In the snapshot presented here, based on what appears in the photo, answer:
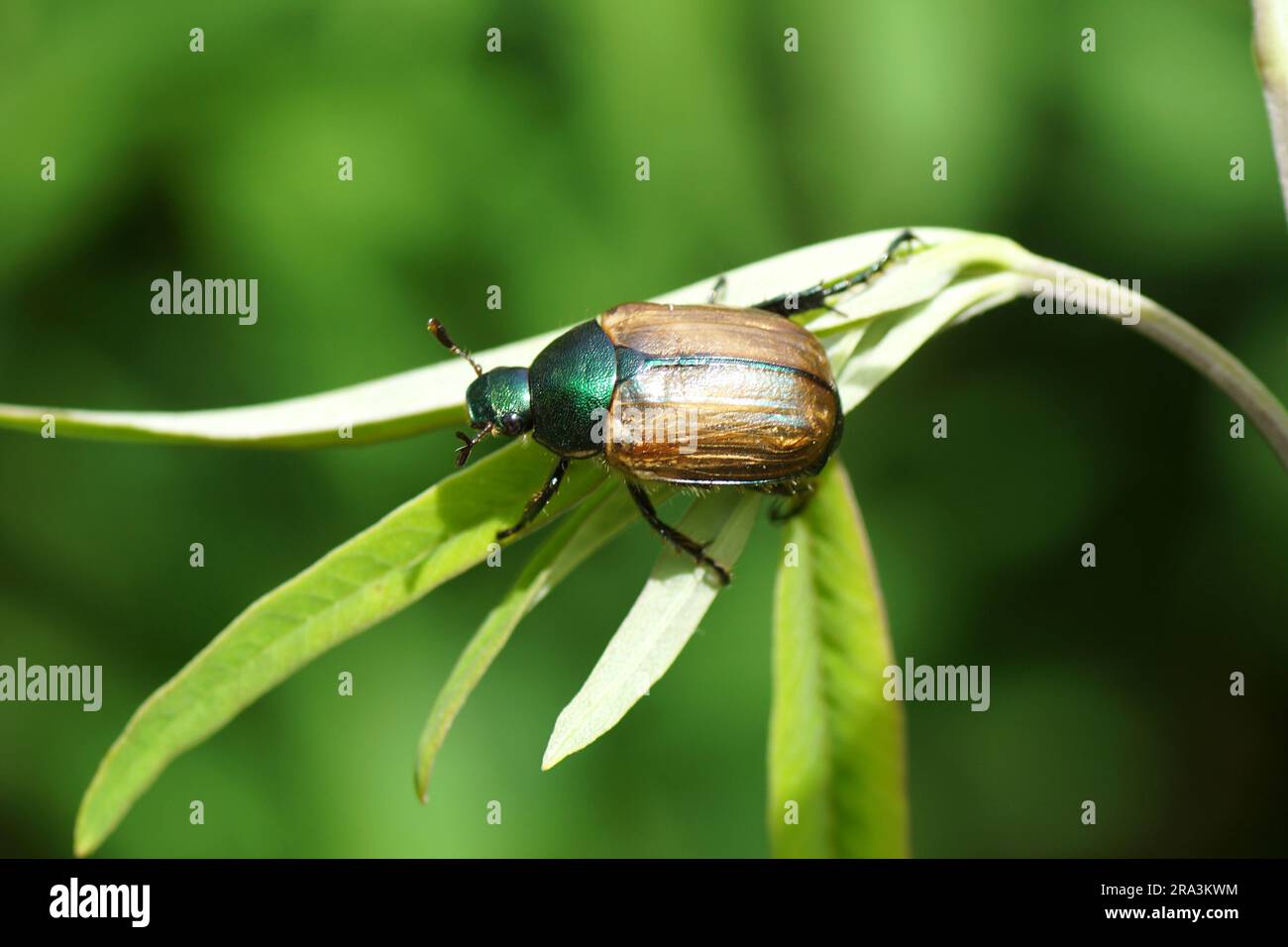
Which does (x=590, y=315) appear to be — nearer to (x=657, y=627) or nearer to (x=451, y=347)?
(x=451, y=347)

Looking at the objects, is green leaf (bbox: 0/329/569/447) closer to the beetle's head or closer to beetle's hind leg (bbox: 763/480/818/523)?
the beetle's head

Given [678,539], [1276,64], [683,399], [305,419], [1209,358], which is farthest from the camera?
[683,399]

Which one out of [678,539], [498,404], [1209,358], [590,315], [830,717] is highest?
[590,315]

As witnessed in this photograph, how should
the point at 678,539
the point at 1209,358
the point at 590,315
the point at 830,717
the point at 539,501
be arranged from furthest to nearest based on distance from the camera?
the point at 590,315 < the point at 830,717 < the point at 678,539 < the point at 539,501 < the point at 1209,358

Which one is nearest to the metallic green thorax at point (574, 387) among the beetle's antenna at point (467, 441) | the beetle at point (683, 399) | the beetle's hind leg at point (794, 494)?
the beetle at point (683, 399)

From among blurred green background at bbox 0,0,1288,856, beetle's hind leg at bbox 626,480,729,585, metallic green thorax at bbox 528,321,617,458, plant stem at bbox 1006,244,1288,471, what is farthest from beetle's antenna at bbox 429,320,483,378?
blurred green background at bbox 0,0,1288,856

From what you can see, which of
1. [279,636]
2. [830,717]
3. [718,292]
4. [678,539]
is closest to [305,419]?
[279,636]

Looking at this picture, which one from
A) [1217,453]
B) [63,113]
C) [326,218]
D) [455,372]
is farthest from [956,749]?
[63,113]
